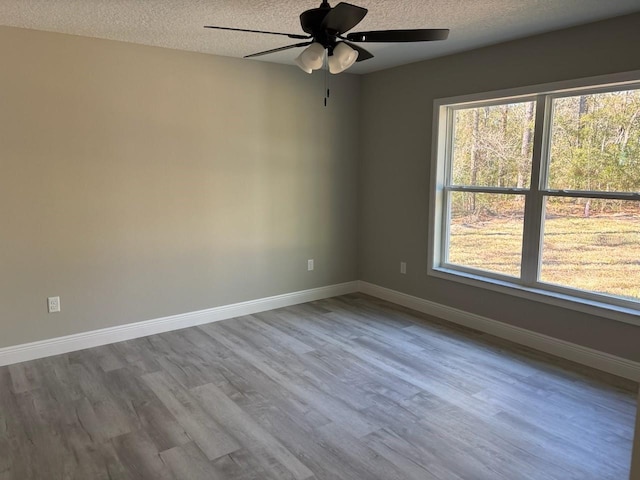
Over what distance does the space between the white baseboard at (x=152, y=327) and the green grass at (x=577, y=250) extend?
1.86 metres

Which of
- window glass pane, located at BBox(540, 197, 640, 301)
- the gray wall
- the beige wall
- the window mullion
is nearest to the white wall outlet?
the beige wall

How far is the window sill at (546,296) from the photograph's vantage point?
3.21 metres

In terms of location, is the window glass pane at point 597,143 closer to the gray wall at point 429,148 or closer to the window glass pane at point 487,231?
the gray wall at point 429,148

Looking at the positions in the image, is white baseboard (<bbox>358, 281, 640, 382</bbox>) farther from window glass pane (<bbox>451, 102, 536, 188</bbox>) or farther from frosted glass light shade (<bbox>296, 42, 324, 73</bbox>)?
frosted glass light shade (<bbox>296, 42, 324, 73</bbox>)

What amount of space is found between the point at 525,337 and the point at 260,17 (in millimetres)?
3196

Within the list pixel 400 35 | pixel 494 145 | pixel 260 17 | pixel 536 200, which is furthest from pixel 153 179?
pixel 536 200

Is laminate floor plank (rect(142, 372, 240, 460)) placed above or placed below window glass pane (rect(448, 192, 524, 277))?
below

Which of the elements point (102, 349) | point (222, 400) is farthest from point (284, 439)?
point (102, 349)

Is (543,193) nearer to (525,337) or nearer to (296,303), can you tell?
(525,337)

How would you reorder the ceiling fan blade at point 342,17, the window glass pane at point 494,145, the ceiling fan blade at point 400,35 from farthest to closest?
the window glass pane at point 494,145 < the ceiling fan blade at point 400,35 < the ceiling fan blade at point 342,17

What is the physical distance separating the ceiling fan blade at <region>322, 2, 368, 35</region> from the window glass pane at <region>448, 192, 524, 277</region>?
2.35m

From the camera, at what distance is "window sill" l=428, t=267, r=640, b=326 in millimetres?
3211

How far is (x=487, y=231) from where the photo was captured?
4117 mm

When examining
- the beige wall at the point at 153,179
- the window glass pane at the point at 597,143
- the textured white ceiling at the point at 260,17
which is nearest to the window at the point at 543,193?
the window glass pane at the point at 597,143
